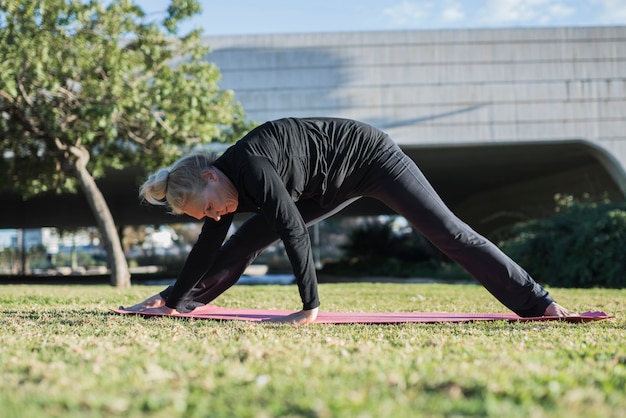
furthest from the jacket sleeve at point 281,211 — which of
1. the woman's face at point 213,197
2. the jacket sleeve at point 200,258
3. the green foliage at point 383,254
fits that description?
the green foliage at point 383,254

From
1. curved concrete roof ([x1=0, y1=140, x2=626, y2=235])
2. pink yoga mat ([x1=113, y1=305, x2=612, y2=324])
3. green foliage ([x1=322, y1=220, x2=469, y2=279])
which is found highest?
curved concrete roof ([x1=0, y1=140, x2=626, y2=235])

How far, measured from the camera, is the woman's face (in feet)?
14.3

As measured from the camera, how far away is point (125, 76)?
12.2 m

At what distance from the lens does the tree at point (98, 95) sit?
11523mm

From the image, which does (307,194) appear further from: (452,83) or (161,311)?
(452,83)

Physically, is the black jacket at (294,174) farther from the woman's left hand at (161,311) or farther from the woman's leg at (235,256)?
the woman's left hand at (161,311)

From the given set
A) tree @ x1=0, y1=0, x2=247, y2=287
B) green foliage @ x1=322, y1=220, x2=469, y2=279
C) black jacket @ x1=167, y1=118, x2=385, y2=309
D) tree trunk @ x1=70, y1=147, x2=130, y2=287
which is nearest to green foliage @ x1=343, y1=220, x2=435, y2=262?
green foliage @ x1=322, y1=220, x2=469, y2=279

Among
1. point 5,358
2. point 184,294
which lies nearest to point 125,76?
point 184,294

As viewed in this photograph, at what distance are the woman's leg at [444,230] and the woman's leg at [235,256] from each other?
57 centimetres

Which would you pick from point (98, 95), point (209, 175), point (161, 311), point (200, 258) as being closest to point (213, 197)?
point (209, 175)

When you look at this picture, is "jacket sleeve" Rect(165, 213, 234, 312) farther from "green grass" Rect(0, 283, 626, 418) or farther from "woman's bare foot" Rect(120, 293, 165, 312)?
"green grass" Rect(0, 283, 626, 418)

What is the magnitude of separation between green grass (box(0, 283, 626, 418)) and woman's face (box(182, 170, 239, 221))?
757mm

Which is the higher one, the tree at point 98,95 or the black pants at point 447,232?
the tree at point 98,95

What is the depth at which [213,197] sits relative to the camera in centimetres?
438
